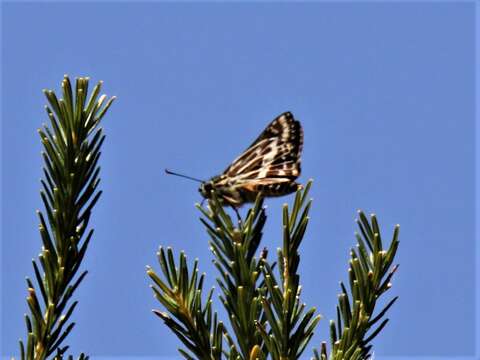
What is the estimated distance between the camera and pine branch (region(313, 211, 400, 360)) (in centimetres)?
349

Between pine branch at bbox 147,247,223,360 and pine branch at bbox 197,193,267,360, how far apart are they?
105 mm

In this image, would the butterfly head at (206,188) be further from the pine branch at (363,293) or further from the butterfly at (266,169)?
the pine branch at (363,293)

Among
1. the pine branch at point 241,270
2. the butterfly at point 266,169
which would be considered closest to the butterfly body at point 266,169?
the butterfly at point 266,169

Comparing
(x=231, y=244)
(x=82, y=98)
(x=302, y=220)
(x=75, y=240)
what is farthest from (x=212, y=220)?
(x=82, y=98)

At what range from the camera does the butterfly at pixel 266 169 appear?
460 centimetres

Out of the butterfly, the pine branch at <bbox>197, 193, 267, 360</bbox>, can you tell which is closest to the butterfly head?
the butterfly

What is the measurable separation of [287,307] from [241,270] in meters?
0.33

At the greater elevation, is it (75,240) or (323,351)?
(75,240)

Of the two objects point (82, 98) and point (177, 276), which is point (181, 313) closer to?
point (177, 276)

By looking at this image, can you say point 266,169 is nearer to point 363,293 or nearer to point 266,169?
point 266,169

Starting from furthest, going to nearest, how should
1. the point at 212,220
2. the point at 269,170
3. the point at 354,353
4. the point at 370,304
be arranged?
the point at 269,170
the point at 212,220
the point at 370,304
the point at 354,353

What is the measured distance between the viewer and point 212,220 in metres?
3.81

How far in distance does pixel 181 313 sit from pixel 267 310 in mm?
484

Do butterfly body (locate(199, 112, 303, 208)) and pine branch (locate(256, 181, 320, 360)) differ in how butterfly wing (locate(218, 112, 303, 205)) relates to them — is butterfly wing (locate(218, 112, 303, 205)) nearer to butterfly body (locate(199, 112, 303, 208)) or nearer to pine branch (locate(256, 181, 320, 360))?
butterfly body (locate(199, 112, 303, 208))
